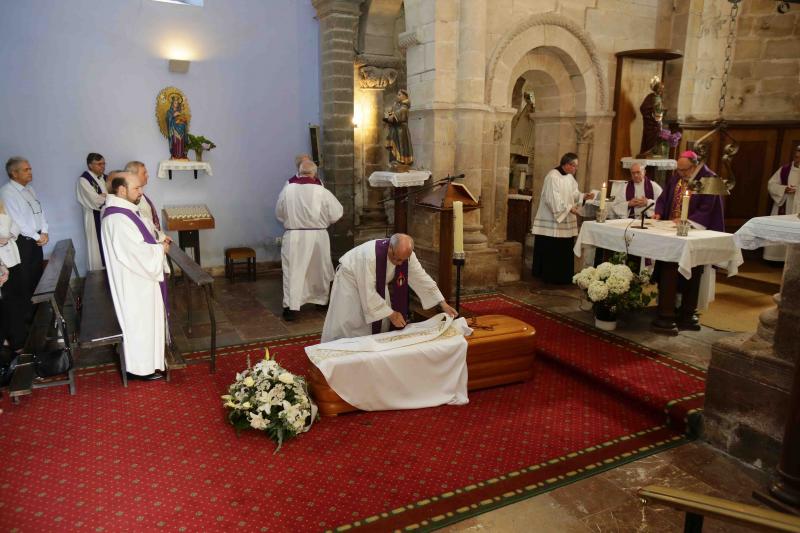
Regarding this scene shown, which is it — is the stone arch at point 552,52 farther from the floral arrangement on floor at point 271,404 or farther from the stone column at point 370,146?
the floral arrangement on floor at point 271,404

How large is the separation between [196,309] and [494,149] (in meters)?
4.44

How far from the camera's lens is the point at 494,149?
7984 mm

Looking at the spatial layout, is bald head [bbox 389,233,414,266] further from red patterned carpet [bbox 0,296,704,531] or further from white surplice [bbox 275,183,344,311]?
white surplice [bbox 275,183,344,311]

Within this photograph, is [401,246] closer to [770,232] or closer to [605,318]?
[770,232]

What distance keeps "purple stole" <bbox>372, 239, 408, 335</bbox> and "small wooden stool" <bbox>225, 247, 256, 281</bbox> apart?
4.20 m

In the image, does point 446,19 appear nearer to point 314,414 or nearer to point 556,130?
point 556,130

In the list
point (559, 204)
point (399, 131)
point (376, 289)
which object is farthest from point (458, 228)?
point (559, 204)

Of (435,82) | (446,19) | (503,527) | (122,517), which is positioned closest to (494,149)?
(435,82)

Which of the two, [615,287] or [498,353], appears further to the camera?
[615,287]

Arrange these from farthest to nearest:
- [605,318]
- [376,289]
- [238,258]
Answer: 1. [238,258]
2. [605,318]
3. [376,289]

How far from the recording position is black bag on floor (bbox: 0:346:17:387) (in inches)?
190

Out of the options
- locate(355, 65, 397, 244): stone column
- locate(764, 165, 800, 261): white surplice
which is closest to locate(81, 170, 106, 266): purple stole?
locate(355, 65, 397, 244): stone column

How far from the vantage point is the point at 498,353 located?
4.77 m

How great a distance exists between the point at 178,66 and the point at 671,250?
6947 millimetres
